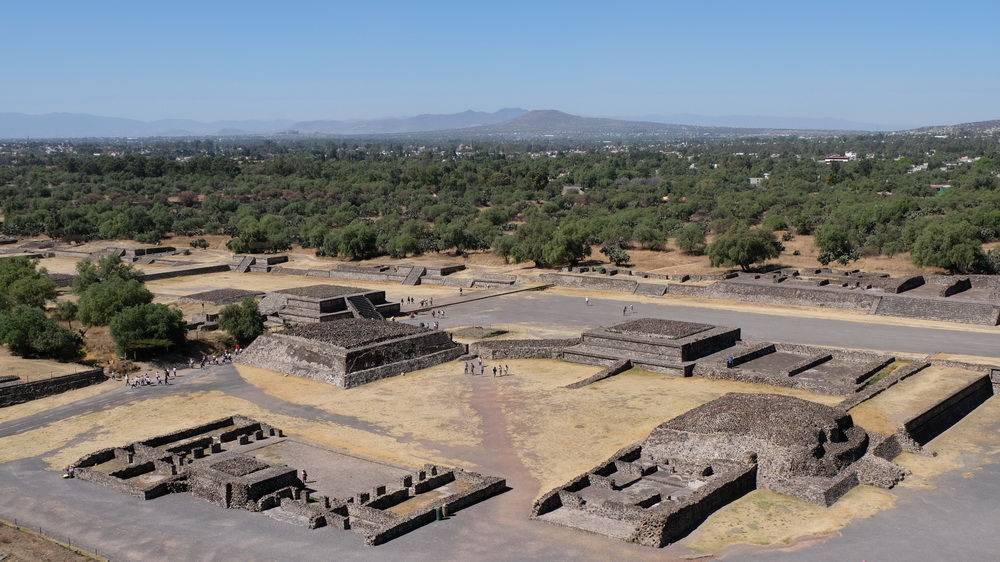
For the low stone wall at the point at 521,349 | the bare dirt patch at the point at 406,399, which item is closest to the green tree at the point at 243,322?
the bare dirt patch at the point at 406,399

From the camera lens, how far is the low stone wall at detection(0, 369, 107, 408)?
32.4 meters

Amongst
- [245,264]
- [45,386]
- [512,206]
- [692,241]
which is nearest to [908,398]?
[45,386]

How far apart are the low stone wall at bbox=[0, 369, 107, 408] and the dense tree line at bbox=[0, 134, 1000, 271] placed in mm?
35068

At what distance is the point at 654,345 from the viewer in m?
36.7

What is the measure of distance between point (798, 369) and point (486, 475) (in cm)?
1587

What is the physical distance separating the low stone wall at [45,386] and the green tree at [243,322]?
710 cm

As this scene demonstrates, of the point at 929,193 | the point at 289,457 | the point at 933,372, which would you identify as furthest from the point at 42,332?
the point at 929,193

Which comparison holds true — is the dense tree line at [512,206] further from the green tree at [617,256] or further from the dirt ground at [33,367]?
the dirt ground at [33,367]

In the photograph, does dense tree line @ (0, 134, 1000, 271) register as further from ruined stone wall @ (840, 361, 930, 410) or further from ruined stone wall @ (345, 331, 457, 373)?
ruined stone wall @ (345, 331, 457, 373)

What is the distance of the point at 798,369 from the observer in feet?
114

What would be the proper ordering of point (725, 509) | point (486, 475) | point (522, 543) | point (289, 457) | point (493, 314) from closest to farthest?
point (522, 543), point (725, 509), point (486, 475), point (289, 457), point (493, 314)

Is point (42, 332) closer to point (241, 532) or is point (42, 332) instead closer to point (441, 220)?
point (241, 532)

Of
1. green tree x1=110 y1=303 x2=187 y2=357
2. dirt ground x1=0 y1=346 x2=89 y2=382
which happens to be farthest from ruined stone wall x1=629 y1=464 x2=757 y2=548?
green tree x1=110 y1=303 x2=187 y2=357

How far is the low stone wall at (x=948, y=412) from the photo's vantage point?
27.1 m
